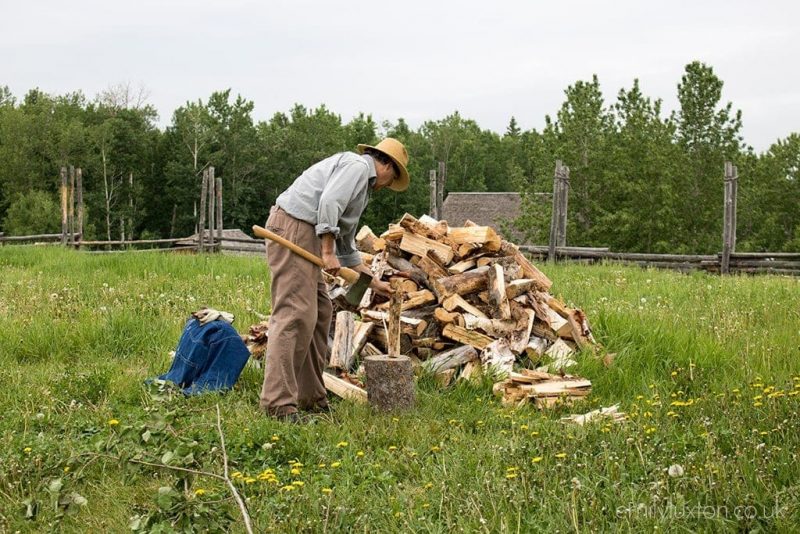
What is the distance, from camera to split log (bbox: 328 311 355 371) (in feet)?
19.3

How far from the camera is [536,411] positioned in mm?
4965

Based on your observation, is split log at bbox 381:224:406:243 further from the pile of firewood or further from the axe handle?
the axe handle

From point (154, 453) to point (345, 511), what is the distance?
808 millimetres

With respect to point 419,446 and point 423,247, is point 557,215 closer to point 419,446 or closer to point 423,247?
point 423,247

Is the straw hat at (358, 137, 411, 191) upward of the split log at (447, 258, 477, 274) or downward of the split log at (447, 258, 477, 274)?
upward

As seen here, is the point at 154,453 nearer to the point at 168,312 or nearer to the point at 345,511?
the point at 345,511

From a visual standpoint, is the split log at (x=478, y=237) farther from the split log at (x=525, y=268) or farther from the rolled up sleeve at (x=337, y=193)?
the rolled up sleeve at (x=337, y=193)

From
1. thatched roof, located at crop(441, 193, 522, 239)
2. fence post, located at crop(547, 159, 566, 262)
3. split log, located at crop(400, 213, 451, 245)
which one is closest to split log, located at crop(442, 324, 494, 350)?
split log, located at crop(400, 213, 451, 245)

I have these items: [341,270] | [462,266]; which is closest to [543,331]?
[462,266]

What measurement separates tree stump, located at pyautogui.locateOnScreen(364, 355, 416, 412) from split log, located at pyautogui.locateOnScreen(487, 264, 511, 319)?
1518 mm

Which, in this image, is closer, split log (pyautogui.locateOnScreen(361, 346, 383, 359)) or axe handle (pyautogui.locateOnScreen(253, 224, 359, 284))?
axe handle (pyautogui.locateOnScreen(253, 224, 359, 284))

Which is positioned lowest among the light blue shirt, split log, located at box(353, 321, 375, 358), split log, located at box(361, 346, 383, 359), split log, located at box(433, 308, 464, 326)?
split log, located at box(361, 346, 383, 359)

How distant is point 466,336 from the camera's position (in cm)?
603

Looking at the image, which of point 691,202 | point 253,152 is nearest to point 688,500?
point 691,202
